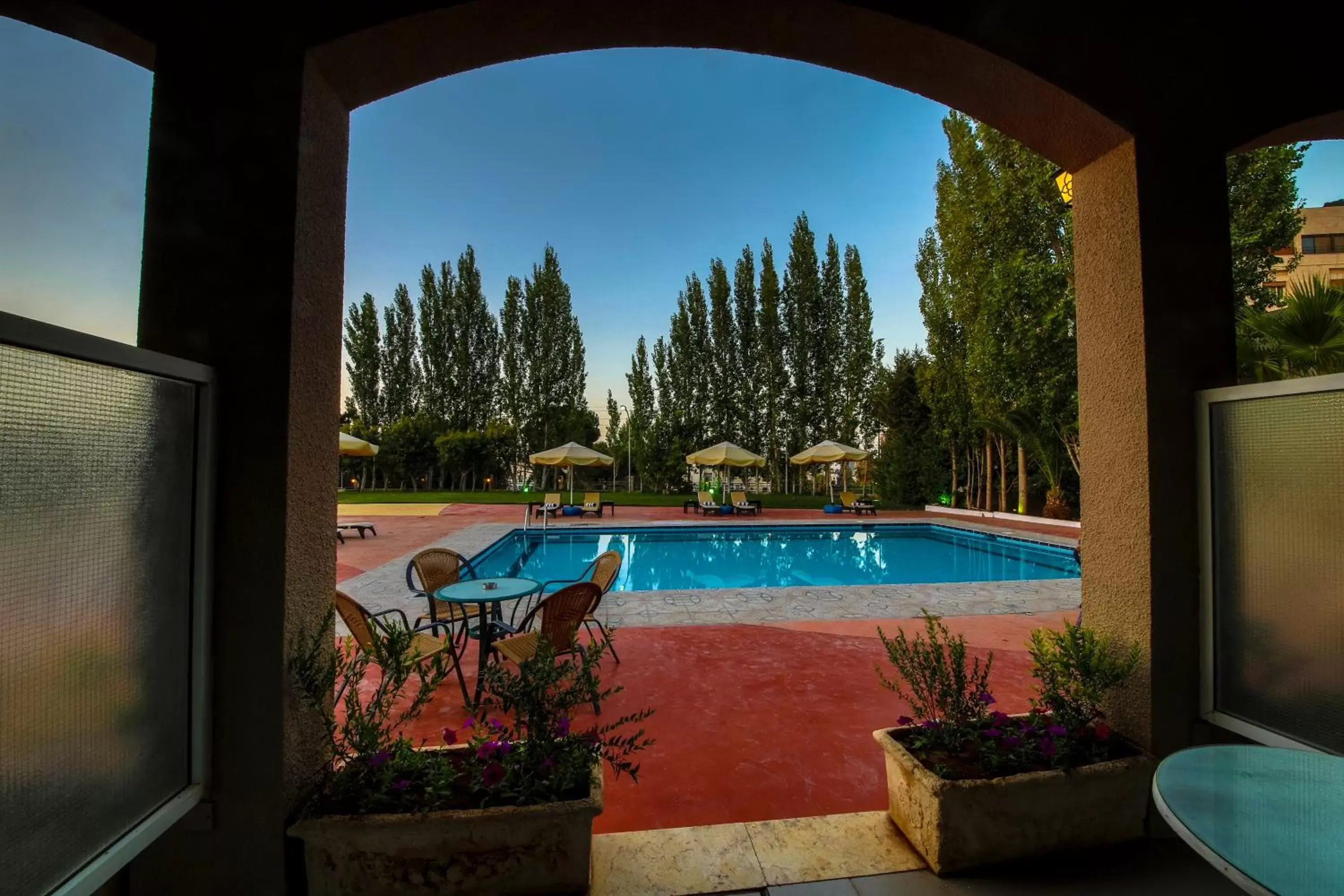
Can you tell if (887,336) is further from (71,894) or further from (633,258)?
(71,894)

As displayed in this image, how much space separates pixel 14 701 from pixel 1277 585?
134 inches

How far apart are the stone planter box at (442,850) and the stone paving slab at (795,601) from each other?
3338 millimetres

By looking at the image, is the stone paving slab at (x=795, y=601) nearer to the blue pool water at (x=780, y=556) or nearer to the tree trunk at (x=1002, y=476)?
the blue pool water at (x=780, y=556)

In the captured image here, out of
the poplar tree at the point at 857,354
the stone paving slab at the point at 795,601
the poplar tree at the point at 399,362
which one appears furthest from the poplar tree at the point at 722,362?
the stone paving slab at the point at 795,601

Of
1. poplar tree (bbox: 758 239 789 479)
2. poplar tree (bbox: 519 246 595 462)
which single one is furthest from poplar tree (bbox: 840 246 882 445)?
poplar tree (bbox: 519 246 595 462)

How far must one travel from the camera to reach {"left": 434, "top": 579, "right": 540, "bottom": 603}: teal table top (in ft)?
11.4

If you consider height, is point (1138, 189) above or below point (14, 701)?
above

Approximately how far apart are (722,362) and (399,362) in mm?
16573

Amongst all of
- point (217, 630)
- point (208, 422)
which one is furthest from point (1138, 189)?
point (217, 630)

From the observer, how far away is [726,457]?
16.5 meters

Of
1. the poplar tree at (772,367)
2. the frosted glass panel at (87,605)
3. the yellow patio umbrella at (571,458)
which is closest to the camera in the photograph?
the frosted glass panel at (87,605)

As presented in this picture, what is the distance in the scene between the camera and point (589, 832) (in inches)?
66.6

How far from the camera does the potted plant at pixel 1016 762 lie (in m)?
1.79

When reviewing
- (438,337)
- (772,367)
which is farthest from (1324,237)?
(438,337)
